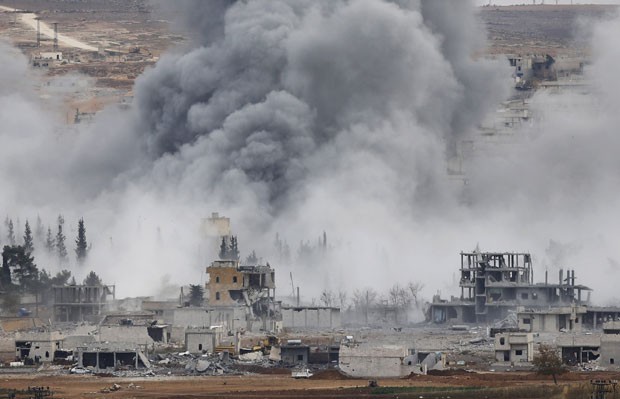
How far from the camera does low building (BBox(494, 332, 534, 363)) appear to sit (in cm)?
7275

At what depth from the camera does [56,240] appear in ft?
345

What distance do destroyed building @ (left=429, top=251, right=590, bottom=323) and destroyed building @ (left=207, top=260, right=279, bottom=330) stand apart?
6.30m

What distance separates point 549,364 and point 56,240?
41.2 m

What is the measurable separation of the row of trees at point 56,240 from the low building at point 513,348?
29.6 metres

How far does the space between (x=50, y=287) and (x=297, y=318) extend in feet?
32.8

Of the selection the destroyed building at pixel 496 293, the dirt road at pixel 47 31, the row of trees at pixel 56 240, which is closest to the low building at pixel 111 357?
the destroyed building at pixel 496 293

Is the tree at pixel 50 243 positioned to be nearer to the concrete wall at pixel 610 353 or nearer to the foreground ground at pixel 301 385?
the foreground ground at pixel 301 385

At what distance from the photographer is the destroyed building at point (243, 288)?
291 feet

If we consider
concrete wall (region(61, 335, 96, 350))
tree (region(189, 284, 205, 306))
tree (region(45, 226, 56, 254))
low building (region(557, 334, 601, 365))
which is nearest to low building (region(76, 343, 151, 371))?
concrete wall (region(61, 335, 96, 350))

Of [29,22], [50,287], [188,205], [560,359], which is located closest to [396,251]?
[188,205]

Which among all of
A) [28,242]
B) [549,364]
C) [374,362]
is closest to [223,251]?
[28,242]

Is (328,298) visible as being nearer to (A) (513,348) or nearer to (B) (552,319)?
(B) (552,319)

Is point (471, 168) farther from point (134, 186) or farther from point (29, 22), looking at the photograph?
point (29, 22)

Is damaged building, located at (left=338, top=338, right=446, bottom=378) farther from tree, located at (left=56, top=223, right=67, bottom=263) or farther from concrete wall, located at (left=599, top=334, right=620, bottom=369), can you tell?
tree, located at (left=56, top=223, right=67, bottom=263)
